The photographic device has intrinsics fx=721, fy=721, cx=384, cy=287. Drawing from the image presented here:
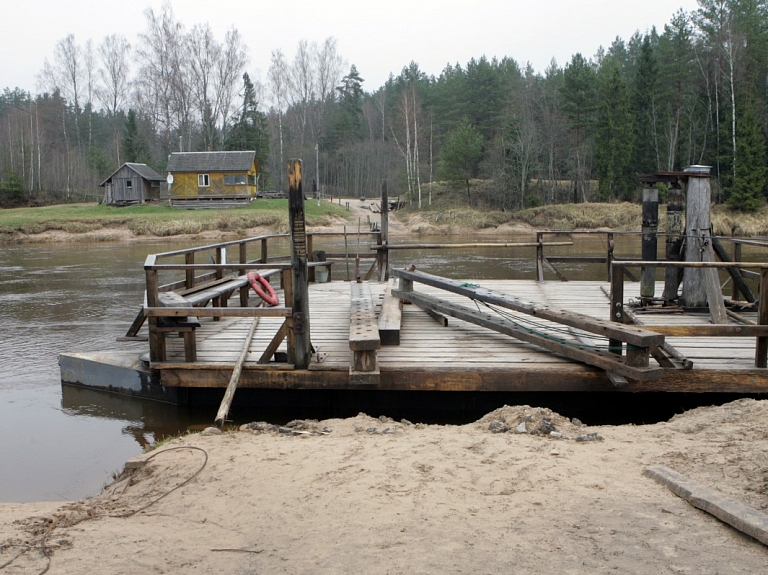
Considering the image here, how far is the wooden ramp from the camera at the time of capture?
6.91 m

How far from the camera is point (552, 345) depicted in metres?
7.52

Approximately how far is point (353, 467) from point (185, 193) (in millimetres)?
52786

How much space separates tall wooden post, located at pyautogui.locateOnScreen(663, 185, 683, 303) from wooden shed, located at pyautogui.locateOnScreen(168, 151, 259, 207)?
4697 cm

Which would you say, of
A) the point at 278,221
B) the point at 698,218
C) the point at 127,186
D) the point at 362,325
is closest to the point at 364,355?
the point at 362,325

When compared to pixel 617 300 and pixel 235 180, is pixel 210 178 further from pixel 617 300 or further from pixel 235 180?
pixel 617 300

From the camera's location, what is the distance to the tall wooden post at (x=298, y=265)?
7.02m

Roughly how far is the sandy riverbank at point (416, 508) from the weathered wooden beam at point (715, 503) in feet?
0.18

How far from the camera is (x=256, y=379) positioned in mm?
7375

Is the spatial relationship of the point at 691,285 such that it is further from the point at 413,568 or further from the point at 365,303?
the point at 413,568

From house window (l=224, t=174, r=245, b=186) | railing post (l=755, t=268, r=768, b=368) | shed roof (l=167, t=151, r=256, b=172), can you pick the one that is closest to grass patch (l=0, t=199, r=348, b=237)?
house window (l=224, t=174, r=245, b=186)

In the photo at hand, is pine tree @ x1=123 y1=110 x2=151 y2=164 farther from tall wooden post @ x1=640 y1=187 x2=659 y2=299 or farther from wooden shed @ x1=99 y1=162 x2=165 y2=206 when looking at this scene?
tall wooden post @ x1=640 y1=187 x2=659 y2=299

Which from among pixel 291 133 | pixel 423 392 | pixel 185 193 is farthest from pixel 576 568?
pixel 291 133

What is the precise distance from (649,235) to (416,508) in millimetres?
6643

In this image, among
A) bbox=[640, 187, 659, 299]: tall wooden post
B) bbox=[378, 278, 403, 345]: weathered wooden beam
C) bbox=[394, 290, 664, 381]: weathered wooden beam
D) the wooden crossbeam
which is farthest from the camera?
bbox=[640, 187, 659, 299]: tall wooden post
